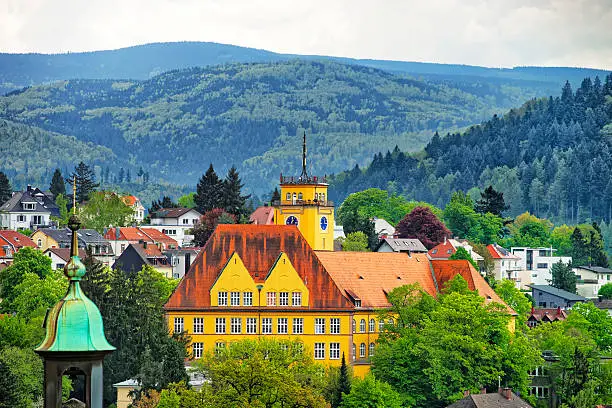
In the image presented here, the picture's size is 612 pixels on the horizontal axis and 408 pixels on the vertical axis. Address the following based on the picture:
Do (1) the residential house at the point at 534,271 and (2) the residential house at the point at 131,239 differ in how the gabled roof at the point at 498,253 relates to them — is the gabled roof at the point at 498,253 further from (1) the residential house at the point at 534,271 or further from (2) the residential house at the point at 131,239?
(2) the residential house at the point at 131,239

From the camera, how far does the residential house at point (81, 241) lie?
551ft

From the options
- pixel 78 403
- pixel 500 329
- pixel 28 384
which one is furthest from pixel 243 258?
pixel 78 403

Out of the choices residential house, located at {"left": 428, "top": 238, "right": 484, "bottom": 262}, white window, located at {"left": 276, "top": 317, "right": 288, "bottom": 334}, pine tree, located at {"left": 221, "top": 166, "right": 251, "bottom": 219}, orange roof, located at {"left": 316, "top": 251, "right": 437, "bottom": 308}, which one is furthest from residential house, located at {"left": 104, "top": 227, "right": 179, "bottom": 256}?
white window, located at {"left": 276, "top": 317, "right": 288, "bottom": 334}

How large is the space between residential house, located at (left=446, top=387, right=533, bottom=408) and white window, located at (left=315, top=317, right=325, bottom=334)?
1109cm

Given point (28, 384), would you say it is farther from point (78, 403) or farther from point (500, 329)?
point (78, 403)

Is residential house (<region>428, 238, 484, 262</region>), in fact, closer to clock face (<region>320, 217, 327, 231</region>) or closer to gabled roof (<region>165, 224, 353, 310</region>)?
clock face (<region>320, 217, 327, 231</region>)

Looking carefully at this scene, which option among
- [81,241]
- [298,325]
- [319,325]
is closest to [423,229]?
[81,241]

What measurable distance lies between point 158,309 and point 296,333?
8.24m

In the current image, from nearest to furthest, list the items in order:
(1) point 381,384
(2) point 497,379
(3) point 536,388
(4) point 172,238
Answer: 1. (1) point 381,384
2. (2) point 497,379
3. (3) point 536,388
4. (4) point 172,238

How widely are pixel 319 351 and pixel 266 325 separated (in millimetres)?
3472

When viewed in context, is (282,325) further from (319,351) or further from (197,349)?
(197,349)

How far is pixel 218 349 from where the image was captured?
96.2 meters

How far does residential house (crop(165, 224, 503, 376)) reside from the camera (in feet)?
334

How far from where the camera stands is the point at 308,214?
116375 mm
